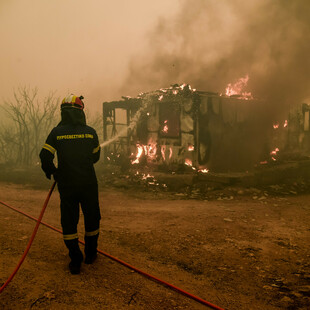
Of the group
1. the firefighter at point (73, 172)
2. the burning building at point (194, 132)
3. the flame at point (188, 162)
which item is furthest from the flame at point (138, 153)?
the firefighter at point (73, 172)

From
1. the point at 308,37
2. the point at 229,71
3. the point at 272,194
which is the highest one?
the point at 308,37

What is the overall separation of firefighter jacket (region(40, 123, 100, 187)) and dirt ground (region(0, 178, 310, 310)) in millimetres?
1044

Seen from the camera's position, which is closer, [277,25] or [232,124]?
[232,124]

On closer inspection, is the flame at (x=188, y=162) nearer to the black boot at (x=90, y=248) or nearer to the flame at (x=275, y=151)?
the flame at (x=275, y=151)

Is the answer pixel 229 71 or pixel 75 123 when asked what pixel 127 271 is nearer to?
pixel 75 123

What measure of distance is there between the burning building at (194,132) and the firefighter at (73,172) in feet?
24.1

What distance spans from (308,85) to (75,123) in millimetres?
15061

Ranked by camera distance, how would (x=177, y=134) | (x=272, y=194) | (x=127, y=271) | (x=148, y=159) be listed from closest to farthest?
(x=127, y=271)
(x=272, y=194)
(x=177, y=134)
(x=148, y=159)

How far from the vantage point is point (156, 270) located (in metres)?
3.19

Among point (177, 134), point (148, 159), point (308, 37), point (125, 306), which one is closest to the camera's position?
point (125, 306)

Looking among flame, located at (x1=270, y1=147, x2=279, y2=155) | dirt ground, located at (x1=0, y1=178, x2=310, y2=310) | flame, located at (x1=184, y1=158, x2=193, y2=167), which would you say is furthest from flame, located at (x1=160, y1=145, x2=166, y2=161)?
flame, located at (x1=270, y1=147, x2=279, y2=155)

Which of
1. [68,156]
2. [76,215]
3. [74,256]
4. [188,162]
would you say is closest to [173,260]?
[74,256]

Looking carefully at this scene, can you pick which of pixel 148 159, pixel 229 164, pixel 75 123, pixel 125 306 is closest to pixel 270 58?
pixel 229 164

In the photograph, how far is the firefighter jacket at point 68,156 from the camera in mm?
2990
